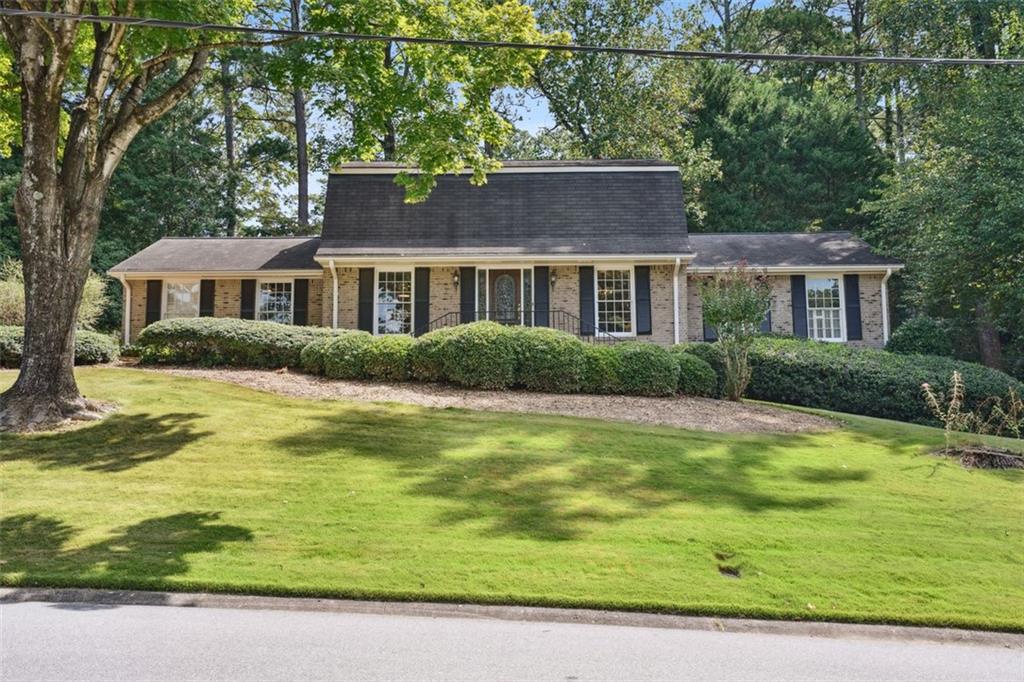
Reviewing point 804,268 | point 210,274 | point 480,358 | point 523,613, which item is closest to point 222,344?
point 480,358

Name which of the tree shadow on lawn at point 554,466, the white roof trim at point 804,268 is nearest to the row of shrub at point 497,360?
the tree shadow on lawn at point 554,466

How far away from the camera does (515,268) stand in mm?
18750

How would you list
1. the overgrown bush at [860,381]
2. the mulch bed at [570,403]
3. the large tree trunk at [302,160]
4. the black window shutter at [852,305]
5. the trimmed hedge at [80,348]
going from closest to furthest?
1. the mulch bed at [570,403]
2. the overgrown bush at [860,381]
3. the trimmed hedge at [80,348]
4. the black window shutter at [852,305]
5. the large tree trunk at [302,160]

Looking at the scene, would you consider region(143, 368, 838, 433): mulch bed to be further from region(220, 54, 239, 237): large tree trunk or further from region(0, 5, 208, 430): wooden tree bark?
region(220, 54, 239, 237): large tree trunk

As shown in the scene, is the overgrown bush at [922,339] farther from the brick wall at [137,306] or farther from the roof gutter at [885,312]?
the brick wall at [137,306]

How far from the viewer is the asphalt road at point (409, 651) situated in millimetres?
4320

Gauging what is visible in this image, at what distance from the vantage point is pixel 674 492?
8.20 m

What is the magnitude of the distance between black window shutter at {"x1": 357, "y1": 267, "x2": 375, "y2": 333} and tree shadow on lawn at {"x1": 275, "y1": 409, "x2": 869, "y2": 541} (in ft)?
24.7

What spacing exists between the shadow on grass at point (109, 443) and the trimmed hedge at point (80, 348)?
5.41 metres

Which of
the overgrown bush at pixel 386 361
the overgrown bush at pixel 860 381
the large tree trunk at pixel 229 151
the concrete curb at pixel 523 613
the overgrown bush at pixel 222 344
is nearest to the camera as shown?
the concrete curb at pixel 523 613

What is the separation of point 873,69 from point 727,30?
24.6 feet

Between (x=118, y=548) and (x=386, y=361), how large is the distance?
7.47 m

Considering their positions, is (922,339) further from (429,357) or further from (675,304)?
(429,357)

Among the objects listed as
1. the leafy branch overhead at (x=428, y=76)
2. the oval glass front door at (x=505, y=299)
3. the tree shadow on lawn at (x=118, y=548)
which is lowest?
the tree shadow on lawn at (x=118, y=548)
